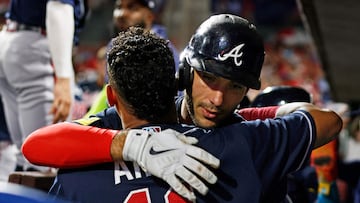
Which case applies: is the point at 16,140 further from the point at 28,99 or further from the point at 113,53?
the point at 113,53

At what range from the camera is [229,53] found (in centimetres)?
265

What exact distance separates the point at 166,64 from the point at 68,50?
60.2 inches

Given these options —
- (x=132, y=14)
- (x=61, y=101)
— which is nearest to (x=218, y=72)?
(x=61, y=101)

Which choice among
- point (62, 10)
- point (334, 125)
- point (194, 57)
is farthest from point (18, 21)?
point (334, 125)

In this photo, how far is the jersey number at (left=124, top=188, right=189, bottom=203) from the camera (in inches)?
94.2

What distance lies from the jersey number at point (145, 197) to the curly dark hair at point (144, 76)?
238mm

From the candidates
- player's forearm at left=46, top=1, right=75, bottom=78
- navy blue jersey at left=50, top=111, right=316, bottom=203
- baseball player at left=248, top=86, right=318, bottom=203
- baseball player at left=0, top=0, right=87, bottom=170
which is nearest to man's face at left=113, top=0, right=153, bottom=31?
baseball player at left=0, top=0, right=87, bottom=170

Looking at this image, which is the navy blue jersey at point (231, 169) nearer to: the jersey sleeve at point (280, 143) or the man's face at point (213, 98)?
the jersey sleeve at point (280, 143)

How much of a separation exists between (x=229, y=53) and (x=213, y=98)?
186mm

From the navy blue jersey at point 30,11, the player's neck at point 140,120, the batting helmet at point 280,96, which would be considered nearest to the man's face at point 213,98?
the player's neck at point 140,120

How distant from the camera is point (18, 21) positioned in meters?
4.10

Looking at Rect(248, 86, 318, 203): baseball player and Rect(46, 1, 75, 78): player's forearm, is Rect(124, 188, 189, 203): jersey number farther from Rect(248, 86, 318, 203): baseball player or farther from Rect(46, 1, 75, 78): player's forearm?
Rect(46, 1, 75, 78): player's forearm

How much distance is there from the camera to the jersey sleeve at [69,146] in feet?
7.91

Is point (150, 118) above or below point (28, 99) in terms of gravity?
above
